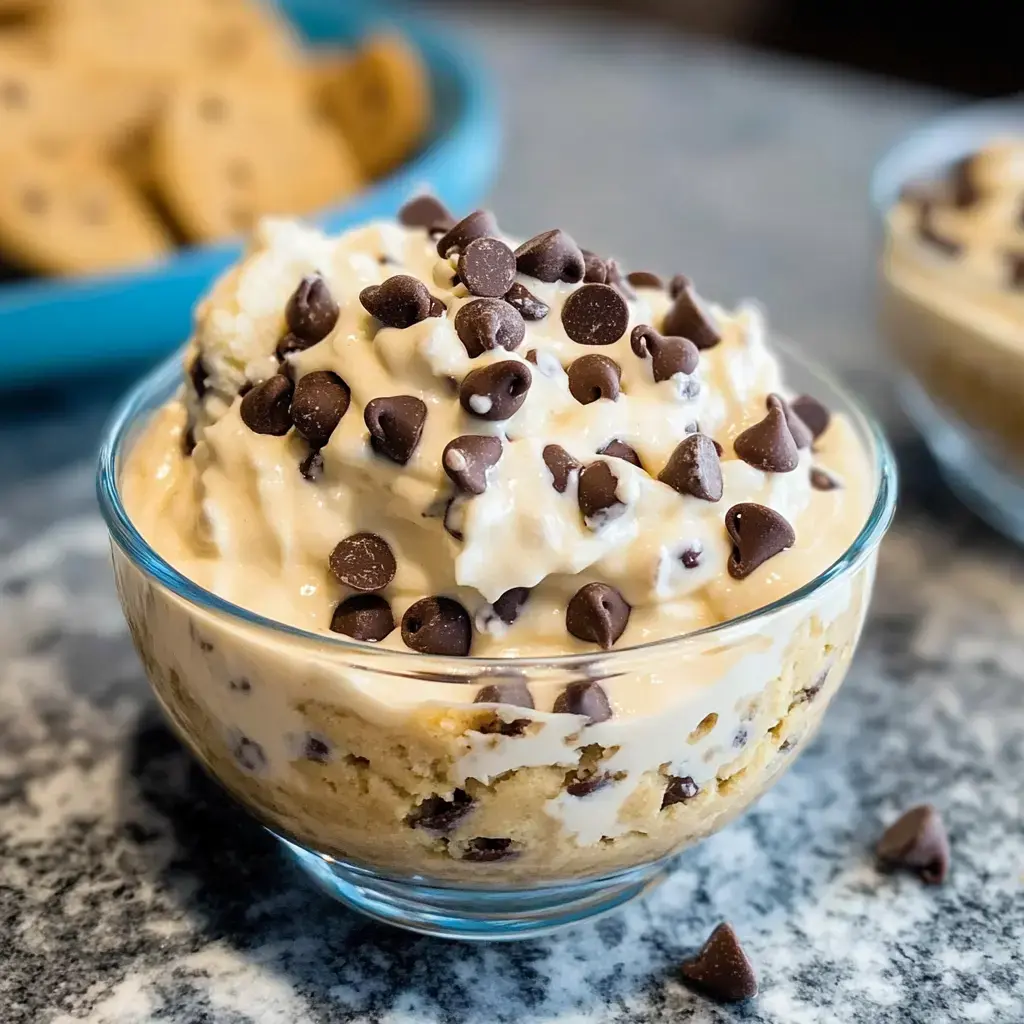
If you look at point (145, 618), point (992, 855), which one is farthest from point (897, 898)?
point (145, 618)

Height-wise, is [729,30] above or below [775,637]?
below

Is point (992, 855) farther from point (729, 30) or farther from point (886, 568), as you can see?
point (729, 30)

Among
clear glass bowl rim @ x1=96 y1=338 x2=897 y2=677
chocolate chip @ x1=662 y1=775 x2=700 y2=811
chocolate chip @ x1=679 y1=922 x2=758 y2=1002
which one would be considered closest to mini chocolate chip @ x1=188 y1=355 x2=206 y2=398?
clear glass bowl rim @ x1=96 y1=338 x2=897 y2=677

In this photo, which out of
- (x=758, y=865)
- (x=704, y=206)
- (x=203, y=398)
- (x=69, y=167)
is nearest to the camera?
(x=203, y=398)

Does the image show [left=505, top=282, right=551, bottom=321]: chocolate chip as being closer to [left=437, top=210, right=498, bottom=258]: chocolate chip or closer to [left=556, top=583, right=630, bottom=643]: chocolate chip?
[left=437, top=210, right=498, bottom=258]: chocolate chip

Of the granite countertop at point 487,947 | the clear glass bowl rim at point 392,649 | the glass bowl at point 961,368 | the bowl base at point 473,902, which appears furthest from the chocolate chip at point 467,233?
the glass bowl at point 961,368

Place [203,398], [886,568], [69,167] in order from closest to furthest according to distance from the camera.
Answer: [203,398]
[886,568]
[69,167]

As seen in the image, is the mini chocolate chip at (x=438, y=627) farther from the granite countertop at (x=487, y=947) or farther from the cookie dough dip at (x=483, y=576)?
the granite countertop at (x=487, y=947)
